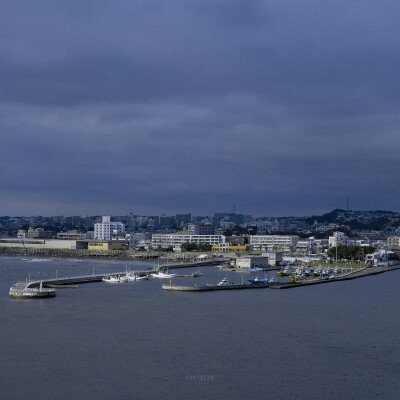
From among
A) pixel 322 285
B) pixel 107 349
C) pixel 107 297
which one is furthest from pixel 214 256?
pixel 107 349

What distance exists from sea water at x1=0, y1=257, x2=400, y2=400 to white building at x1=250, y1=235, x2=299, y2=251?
1354 inches

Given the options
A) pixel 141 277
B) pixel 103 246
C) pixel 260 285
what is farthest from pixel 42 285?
pixel 103 246

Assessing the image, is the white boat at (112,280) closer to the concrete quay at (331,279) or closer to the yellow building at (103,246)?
the concrete quay at (331,279)

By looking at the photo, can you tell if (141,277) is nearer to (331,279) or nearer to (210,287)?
(210,287)

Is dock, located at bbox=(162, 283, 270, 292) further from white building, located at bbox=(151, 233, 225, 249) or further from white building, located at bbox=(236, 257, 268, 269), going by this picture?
white building, located at bbox=(151, 233, 225, 249)

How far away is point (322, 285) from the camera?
2283cm

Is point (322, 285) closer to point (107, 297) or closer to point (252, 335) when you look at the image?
point (107, 297)

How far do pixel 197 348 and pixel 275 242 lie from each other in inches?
1728

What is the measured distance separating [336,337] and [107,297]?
746 cm

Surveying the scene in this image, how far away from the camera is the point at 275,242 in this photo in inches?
2130

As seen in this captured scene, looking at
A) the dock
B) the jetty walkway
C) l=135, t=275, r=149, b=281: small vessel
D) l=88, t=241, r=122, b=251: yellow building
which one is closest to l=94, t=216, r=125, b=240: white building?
l=88, t=241, r=122, b=251: yellow building

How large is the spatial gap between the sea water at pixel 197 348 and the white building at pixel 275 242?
3439 centimetres

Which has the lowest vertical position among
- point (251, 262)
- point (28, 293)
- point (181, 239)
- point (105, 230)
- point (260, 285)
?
point (260, 285)

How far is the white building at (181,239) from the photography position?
5520 cm
